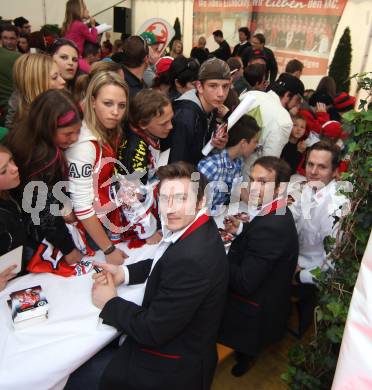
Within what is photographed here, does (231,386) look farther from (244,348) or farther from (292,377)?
(292,377)

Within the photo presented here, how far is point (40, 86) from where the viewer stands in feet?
6.81

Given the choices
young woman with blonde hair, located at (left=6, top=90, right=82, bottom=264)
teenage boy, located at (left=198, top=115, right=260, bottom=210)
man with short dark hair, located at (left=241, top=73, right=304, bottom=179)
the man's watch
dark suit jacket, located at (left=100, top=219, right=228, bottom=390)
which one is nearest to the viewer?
dark suit jacket, located at (left=100, top=219, right=228, bottom=390)

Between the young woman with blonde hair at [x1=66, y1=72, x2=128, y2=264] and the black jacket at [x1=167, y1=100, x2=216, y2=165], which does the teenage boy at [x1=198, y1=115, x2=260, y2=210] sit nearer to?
the black jacket at [x1=167, y1=100, x2=216, y2=165]

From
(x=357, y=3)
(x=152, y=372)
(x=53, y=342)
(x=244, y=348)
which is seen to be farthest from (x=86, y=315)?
(x=357, y=3)

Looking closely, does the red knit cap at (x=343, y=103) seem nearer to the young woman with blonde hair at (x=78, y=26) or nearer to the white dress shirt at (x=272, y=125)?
the white dress shirt at (x=272, y=125)

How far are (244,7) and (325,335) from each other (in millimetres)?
8647

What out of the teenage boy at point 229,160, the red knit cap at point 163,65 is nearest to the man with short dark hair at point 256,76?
the red knit cap at point 163,65

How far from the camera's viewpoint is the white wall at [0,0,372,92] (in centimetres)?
640

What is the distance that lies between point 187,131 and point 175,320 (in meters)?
1.34

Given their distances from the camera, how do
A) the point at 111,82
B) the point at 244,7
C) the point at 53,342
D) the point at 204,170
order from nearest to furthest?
the point at 53,342, the point at 111,82, the point at 204,170, the point at 244,7

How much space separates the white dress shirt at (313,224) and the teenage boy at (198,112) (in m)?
0.70

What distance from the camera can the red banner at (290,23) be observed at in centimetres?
693

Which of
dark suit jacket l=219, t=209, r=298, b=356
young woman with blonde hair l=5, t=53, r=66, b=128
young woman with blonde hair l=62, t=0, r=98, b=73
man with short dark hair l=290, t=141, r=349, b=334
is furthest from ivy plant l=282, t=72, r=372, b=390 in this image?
young woman with blonde hair l=62, t=0, r=98, b=73

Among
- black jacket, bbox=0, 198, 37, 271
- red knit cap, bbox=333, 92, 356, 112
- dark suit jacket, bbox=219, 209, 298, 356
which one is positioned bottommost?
dark suit jacket, bbox=219, 209, 298, 356
